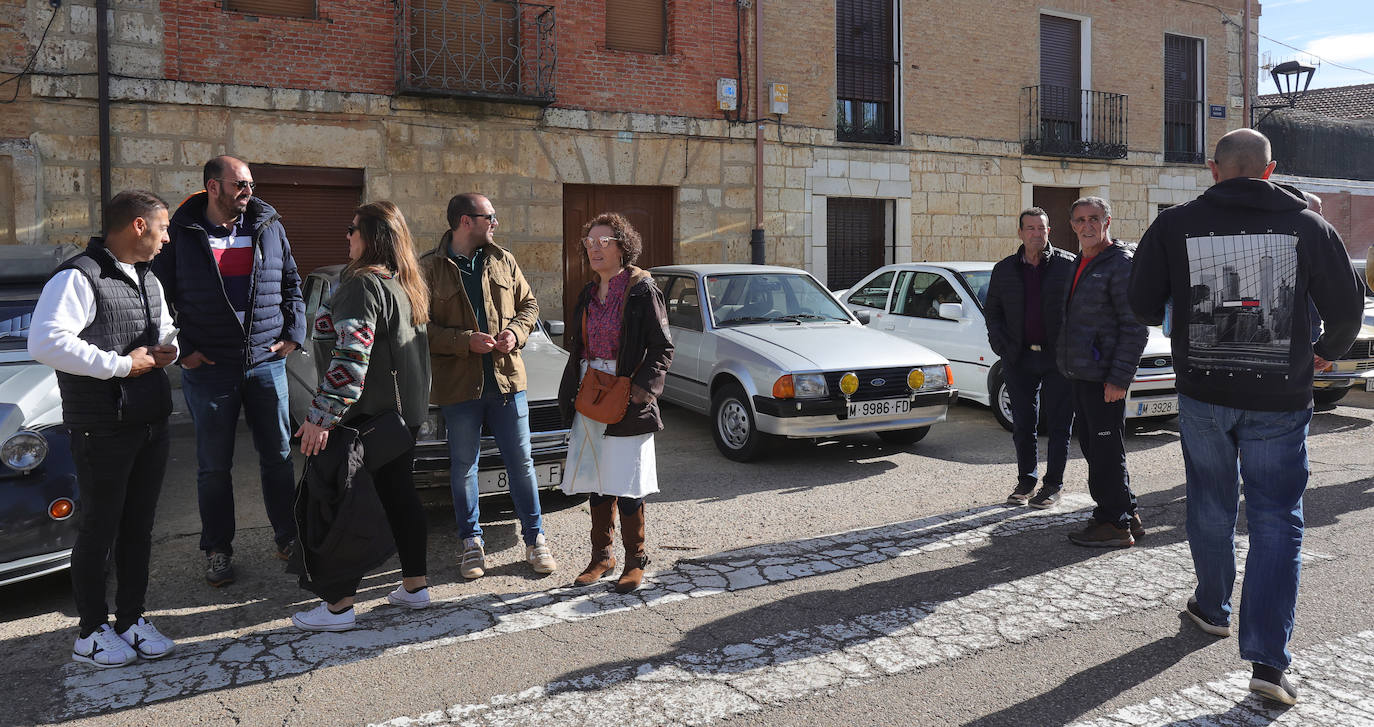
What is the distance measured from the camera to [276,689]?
3.52 meters

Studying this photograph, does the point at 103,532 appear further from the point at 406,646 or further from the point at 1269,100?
the point at 1269,100

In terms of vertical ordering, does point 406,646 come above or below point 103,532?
below

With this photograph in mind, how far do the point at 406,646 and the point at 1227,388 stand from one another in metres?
3.26

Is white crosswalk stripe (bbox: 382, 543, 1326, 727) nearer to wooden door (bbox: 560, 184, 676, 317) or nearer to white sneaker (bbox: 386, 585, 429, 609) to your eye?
white sneaker (bbox: 386, 585, 429, 609)

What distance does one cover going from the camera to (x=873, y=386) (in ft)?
24.3

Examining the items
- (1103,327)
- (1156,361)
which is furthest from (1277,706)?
(1156,361)

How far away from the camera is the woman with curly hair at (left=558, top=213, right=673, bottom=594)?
14.9ft

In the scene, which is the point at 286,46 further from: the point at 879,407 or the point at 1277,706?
the point at 1277,706

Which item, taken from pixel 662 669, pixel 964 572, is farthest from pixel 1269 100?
pixel 662 669

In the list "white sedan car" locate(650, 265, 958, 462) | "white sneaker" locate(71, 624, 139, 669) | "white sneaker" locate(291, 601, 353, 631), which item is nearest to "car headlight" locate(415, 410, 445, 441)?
"white sneaker" locate(291, 601, 353, 631)

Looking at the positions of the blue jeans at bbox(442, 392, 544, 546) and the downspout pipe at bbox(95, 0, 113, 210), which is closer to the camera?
the blue jeans at bbox(442, 392, 544, 546)

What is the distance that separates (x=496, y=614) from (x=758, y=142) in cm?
1015

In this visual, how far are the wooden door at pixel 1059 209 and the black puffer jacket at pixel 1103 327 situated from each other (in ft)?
38.1

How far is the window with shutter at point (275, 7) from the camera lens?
10.4 meters
